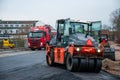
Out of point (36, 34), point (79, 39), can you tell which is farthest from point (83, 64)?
point (36, 34)

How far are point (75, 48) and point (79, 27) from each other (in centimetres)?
276

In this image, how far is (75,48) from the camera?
17.7m

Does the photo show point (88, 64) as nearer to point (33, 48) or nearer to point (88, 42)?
point (88, 42)

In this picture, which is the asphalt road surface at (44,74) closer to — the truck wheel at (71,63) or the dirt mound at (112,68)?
the truck wheel at (71,63)

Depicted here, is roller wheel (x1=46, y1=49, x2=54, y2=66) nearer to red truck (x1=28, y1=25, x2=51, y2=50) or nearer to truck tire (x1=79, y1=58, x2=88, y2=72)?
truck tire (x1=79, y1=58, x2=88, y2=72)

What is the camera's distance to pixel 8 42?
2736 inches

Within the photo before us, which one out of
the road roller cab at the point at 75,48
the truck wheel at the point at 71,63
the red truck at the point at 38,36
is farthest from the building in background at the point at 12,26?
the truck wheel at the point at 71,63

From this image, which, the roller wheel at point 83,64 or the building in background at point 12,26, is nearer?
the roller wheel at point 83,64

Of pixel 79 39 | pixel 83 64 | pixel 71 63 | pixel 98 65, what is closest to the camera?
pixel 83 64

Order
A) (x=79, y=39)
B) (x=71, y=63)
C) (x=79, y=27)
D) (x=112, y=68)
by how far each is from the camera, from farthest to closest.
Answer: (x=112, y=68)
(x=79, y=27)
(x=79, y=39)
(x=71, y=63)

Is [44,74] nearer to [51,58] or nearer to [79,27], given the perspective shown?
[79,27]

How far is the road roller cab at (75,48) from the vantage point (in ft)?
58.1

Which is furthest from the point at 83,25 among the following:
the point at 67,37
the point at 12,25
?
the point at 12,25

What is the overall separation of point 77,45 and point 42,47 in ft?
108
